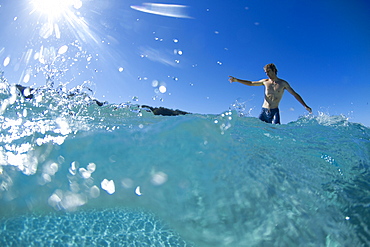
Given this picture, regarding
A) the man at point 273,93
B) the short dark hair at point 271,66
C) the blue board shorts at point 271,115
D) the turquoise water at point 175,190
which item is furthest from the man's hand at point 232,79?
the turquoise water at point 175,190

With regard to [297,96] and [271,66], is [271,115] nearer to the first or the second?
[297,96]

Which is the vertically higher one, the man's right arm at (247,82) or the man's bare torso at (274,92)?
the man's right arm at (247,82)

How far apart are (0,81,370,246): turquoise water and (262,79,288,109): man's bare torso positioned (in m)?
2.59

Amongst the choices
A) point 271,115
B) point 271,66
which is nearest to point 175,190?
point 271,115

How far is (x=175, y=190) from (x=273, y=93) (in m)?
4.71

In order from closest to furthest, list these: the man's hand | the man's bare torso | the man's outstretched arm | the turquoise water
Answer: the turquoise water < the man's outstretched arm < the man's bare torso < the man's hand

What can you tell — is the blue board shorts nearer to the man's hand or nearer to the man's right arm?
the man's right arm

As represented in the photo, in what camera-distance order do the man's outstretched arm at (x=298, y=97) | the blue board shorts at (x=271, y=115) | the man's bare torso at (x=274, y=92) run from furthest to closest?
1. the blue board shorts at (x=271, y=115)
2. the man's bare torso at (x=274, y=92)
3. the man's outstretched arm at (x=298, y=97)

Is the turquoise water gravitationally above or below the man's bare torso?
below

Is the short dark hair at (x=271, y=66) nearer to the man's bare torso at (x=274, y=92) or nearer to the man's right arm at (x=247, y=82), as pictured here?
the man's bare torso at (x=274, y=92)

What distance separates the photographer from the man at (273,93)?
6.09 m

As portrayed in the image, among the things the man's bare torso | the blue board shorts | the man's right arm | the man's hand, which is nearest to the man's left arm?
the man's bare torso

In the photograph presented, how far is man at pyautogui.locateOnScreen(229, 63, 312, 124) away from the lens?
20.0ft

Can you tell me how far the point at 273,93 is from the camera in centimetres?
618
